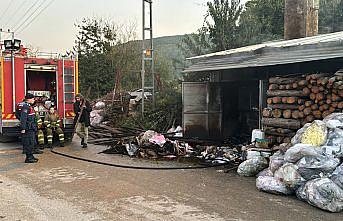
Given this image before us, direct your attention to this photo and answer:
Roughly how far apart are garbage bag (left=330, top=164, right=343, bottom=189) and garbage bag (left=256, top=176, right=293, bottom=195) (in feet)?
2.69

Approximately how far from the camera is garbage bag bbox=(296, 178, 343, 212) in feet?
18.0

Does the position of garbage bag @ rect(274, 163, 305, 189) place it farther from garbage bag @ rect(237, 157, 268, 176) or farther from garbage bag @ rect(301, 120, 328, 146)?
garbage bag @ rect(237, 157, 268, 176)

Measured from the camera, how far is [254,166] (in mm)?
7805

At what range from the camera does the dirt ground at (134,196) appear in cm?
541

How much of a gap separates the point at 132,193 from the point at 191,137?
569 cm

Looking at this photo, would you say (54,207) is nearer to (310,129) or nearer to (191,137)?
(310,129)

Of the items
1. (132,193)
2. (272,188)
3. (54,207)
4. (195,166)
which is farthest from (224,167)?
(54,207)

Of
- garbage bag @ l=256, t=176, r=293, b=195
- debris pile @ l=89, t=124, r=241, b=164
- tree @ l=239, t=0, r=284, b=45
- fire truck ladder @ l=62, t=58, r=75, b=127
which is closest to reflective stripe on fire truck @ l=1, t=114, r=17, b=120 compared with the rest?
fire truck ladder @ l=62, t=58, r=75, b=127

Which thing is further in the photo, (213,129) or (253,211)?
(213,129)

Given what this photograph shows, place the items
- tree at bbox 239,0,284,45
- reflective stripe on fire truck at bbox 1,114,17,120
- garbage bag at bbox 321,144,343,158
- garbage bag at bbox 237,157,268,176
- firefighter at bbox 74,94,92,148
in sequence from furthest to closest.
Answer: tree at bbox 239,0,284,45, firefighter at bbox 74,94,92,148, reflective stripe on fire truck at bbox 1,114,17,120, garbage bag at bbox 237,157,268,176, garbage bag at bbox 321,144,343,158

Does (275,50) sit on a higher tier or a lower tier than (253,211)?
higher

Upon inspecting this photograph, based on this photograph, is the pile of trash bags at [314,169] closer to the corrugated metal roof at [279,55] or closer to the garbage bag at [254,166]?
the garbage bag at [254,166]

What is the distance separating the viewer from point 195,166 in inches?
348

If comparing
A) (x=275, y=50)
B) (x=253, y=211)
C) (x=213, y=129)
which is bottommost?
(x=253, y=211)
